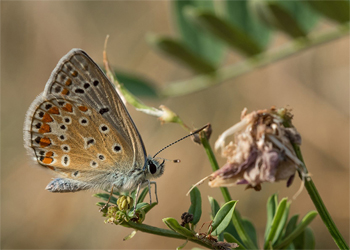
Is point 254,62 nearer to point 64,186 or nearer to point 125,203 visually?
point 64,186

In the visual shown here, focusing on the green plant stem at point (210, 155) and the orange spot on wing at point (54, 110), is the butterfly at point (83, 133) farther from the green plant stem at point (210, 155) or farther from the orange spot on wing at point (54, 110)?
the green plant stem at point (210, 155)

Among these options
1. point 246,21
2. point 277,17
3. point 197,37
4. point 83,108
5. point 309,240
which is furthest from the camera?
point 197,37

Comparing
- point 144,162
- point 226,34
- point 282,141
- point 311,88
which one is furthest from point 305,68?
point 282,141

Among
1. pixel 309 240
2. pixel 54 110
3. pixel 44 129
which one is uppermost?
pixel 54 110

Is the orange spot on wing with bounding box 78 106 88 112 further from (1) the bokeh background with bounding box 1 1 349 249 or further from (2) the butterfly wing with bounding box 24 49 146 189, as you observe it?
(1) the bokeh background with bounding box 1 1 349 249

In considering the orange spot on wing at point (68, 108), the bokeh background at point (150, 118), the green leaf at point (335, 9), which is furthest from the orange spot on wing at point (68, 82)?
the bokeh background at point (150, 118)

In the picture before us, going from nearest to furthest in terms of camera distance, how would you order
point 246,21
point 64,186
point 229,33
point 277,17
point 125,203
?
1. point 125,203
2. point 64,186
3. point 277,17
4. point 229,33
5. point 246,21

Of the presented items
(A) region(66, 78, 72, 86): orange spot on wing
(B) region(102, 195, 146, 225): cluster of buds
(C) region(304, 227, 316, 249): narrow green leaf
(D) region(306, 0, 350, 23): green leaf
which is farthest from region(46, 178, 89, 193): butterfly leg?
(D) region(306, 0, 350, 23): green leaf

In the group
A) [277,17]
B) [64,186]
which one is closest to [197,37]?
[277,17]
